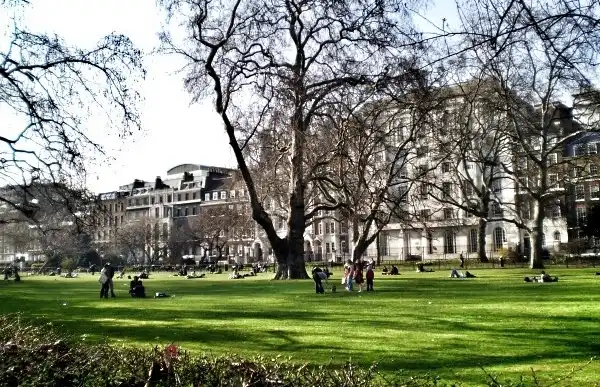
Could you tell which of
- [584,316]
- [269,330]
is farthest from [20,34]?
[584,316]

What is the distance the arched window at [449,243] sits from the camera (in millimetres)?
89537

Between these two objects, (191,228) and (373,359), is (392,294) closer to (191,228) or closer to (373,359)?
(373,359)

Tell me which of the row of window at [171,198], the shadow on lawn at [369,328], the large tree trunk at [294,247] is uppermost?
the row of window at [171,198]

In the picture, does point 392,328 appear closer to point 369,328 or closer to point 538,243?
point 369,328

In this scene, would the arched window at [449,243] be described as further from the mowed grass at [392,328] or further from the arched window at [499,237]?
the mowed grass at [392,328]

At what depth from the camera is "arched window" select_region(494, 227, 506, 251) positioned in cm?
8744

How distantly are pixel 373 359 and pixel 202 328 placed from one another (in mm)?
6382

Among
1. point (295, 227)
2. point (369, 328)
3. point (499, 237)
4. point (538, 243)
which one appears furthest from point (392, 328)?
point (499, 237)

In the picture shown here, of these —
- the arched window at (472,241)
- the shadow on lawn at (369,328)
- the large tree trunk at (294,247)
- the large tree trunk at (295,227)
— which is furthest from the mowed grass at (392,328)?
the arched window at (472,241)

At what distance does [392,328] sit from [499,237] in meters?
77.8

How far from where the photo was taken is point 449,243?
298 feet

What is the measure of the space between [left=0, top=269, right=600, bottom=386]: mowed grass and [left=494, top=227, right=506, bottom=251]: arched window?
6394cm

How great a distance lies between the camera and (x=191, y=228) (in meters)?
111

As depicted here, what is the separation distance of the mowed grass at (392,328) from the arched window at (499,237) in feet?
210
